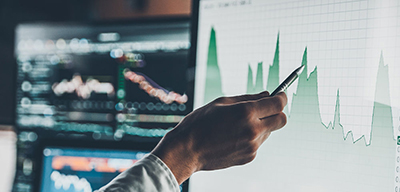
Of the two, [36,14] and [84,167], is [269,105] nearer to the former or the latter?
[84,167]

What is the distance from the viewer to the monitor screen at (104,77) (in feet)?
3.29

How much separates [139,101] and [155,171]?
26.7 inches

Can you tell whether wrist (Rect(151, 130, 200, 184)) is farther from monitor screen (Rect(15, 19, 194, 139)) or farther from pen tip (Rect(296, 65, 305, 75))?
monitor screen (Rect(15, 19, 194, 139))

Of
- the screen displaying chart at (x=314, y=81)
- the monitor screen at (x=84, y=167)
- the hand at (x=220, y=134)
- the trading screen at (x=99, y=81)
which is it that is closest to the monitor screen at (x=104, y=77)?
the trading screen at (x=99, y=81)

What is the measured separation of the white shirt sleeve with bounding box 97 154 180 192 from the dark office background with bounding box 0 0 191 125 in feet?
2.80

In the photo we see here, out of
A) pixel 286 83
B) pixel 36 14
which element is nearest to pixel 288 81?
pixel 286 83

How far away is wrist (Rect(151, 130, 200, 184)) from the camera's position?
39 centimetres

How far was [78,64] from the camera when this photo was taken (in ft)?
3.62

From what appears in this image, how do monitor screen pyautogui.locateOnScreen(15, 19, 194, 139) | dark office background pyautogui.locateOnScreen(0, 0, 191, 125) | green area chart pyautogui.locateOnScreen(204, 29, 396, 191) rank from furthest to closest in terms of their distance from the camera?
dark office background pyautogui.locateOnScreen(0, 0, 191, 125)
monitor screen pyautogui.locateOnScreen(15, 19, 194, 139)
green area chart pyautogui.locateOnScreen(204, 29, 396, 191)

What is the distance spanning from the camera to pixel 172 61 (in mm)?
1001

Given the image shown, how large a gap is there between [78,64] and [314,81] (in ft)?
2.91

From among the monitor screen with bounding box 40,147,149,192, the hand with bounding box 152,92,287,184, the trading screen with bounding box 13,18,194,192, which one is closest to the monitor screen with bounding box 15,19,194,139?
the trading screen with bounding box 13,18,194,192

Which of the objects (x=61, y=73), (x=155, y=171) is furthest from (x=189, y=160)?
A: (x=61, y=73)

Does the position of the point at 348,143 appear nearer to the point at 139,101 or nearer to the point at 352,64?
the point at 352,64
